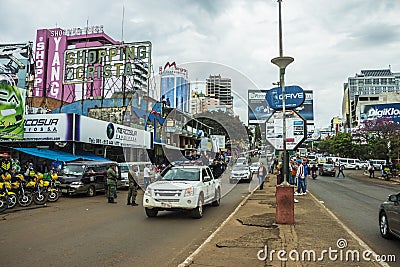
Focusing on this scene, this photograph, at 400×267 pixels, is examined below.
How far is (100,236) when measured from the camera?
28.5 ft

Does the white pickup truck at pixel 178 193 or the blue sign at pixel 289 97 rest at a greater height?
the blue sign at pixel 289 97

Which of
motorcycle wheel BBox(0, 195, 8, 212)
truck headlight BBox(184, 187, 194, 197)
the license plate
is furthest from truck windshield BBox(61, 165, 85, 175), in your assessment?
truck headlight BBox(184, 187, 194, 197)

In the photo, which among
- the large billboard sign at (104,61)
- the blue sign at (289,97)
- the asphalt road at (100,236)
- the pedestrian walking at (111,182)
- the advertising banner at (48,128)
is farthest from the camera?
the large billboard sign at (104,61)

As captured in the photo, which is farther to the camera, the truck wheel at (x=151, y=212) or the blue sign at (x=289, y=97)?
the truck wheel at (x=151, y=212)

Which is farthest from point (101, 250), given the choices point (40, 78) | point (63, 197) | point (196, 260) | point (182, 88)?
point (40, 78)

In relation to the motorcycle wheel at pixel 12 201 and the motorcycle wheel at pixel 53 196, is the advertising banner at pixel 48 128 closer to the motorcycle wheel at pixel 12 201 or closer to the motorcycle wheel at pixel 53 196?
the motorcycle wheel at pixel 53 196

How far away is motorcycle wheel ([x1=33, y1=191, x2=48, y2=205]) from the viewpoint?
1496 centimetres

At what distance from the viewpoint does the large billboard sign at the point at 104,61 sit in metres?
33.8

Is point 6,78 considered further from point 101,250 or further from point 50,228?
point 101,250

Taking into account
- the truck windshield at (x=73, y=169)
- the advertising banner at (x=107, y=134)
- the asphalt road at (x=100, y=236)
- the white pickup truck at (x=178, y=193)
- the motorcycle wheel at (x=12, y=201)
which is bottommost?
the asphalt road at (x=100, y=236)

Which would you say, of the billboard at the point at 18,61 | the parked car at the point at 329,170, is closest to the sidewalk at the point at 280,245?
→ the parked car at the point at 329,170

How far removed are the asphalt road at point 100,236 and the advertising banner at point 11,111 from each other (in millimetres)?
8209

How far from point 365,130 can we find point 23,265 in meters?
51.1

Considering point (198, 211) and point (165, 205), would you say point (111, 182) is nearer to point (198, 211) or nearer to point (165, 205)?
point (165, 205)
